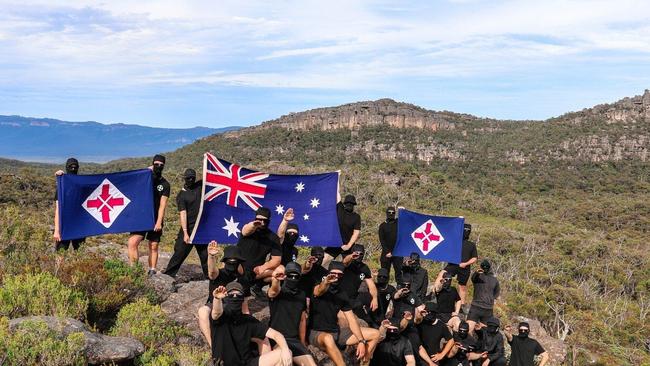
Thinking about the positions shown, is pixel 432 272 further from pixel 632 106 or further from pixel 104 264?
pixel 632 106

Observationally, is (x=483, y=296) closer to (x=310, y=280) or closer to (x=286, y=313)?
(x=310, y=280)

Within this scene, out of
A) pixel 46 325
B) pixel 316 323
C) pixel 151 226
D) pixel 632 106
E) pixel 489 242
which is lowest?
pixel 489 242

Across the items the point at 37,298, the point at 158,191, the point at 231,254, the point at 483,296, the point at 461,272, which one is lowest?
the point at 483,296

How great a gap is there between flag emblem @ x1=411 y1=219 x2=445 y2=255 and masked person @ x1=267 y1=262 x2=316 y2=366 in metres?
5.00

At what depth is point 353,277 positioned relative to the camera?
350 inches

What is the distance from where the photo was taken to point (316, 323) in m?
7.78

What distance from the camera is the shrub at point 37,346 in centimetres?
543

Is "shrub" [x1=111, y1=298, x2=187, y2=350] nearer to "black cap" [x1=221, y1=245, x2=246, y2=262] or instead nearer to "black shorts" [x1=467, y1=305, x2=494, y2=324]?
"black cap" [x1=221, y1=245, x2=246, y2=262]

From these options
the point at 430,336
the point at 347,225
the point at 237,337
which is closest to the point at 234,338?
the point at 237,337

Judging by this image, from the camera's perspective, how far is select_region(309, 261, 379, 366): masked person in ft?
24.9

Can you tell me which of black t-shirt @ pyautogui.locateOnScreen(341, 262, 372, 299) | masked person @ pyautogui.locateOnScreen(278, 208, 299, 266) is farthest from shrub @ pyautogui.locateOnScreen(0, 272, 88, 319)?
black t-shirt @ pyautogui.locateOnScreen(341, 262, 372, 299)

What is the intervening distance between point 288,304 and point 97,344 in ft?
8.19

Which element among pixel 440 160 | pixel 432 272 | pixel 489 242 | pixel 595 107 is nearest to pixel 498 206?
pixel 489 242

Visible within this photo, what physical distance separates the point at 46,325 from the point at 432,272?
22.6m
